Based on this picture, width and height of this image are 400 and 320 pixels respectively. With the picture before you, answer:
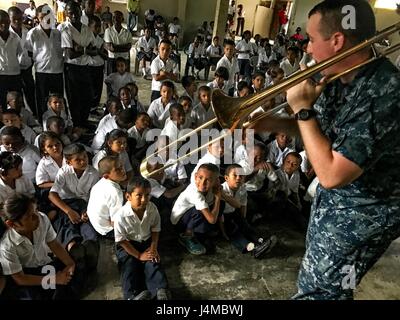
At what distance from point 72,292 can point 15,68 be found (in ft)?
11.0

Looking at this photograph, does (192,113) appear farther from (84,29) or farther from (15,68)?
(15,68)

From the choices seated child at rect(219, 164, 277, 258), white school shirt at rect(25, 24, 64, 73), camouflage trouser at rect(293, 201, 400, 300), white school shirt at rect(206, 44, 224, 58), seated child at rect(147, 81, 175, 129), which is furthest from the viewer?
white school shirt at rect(206, 44, 224, 58)

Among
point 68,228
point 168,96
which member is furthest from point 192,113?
point 68,228

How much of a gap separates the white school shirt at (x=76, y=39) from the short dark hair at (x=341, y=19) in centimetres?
400

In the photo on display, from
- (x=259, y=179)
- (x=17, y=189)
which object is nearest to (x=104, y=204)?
(x=17, y=189)

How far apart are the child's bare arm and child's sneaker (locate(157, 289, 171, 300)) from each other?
101cm

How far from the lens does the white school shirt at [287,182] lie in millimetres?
3775

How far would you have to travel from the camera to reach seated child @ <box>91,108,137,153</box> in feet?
13.7

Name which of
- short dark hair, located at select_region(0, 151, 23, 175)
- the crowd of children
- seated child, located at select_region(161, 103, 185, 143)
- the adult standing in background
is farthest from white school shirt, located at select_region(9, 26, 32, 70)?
the adult standing in background

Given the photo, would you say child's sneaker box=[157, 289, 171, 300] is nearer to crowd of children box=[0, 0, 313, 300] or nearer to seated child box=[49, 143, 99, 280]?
crowd of children box=[0, 0, 313, 300]

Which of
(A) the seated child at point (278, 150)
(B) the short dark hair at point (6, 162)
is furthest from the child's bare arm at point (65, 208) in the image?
(A) the seated child at point (278, 150)

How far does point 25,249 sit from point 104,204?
68 cm

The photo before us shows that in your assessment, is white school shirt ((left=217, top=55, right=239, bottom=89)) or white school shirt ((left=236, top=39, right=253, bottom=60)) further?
white school shirt ((left=236, top=39, right=253, bottom=60))

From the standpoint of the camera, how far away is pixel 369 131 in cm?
124
